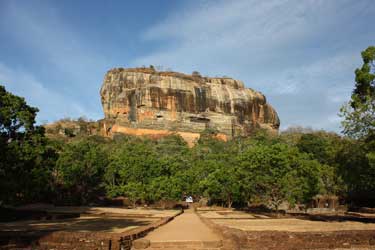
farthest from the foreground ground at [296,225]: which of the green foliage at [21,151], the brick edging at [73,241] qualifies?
the green foliage at [21,151]

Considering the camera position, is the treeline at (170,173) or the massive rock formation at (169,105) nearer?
the treeline at (170,173)

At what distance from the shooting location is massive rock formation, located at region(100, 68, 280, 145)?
84250 millimetres

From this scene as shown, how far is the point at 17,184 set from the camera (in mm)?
17734

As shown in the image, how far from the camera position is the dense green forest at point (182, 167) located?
1769 cm

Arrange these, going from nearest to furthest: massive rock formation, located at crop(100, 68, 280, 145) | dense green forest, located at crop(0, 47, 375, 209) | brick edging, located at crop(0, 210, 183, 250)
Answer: brick edging, located at crop(0, 210, 183, 250), dense green forest, located at crop(0, 47, 375, 209), massive rock formation, located at crop(100, 68, 280, 145)

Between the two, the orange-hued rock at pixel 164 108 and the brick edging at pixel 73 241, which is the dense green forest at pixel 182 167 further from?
the orange-hued rock at pixel 164 108

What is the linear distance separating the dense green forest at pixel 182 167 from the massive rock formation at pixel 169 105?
36.2m

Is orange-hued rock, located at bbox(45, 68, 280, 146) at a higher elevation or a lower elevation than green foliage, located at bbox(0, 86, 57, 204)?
higher

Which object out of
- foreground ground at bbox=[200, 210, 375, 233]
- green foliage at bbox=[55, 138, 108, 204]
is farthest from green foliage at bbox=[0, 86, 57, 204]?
green foliage at bbox=[55, 138, 108, 204]

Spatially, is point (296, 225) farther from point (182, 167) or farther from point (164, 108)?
point (164, 108)

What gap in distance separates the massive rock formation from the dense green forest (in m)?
36.2

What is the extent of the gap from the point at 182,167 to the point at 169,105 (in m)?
40.0

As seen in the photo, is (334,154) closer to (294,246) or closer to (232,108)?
(294,246)

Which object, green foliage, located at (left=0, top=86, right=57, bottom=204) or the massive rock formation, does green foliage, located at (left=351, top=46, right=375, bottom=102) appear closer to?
green foliage, located at (left=0, top=86, right=57, bottom=204)
